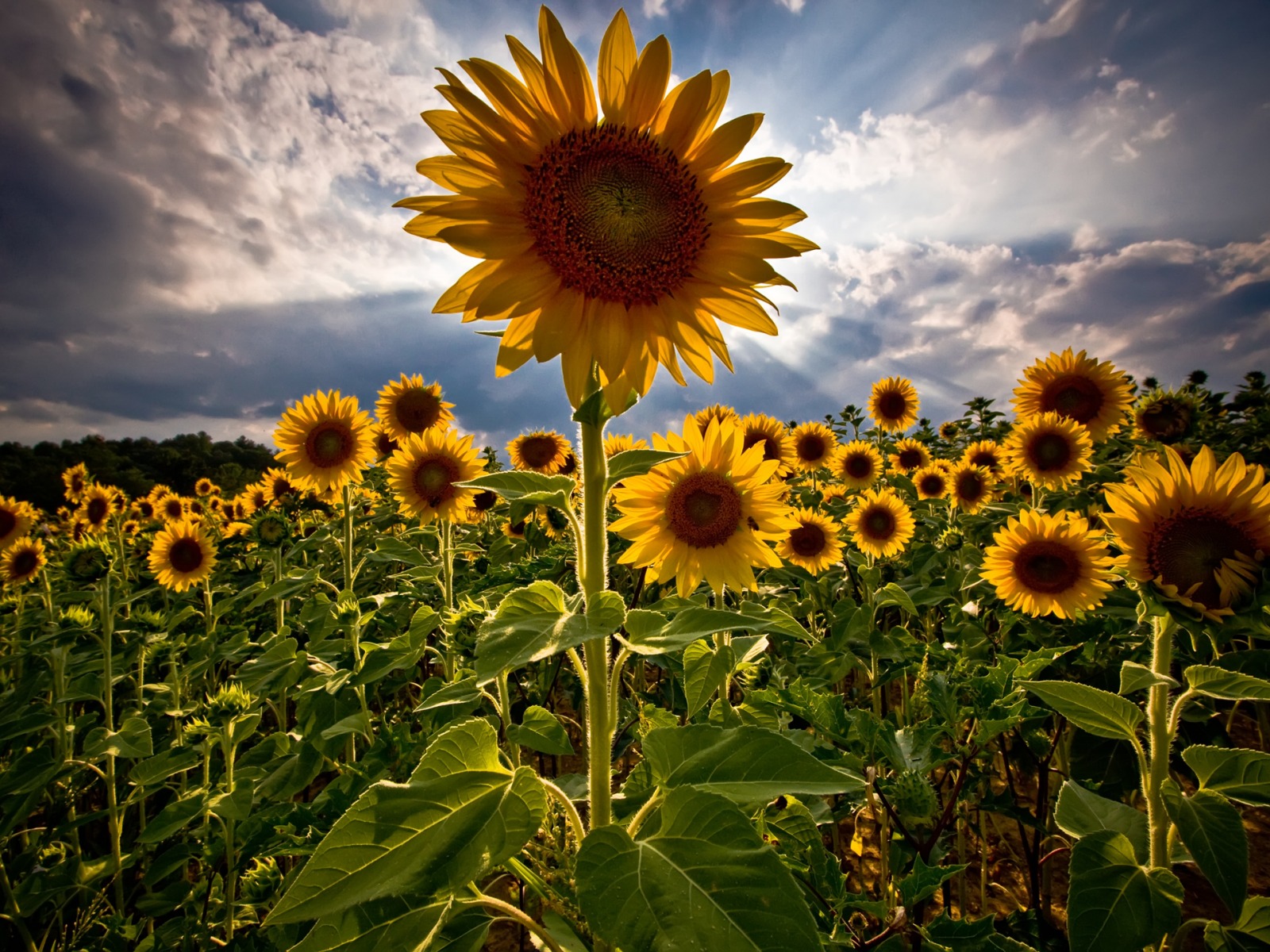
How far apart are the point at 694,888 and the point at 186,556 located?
19.3ft

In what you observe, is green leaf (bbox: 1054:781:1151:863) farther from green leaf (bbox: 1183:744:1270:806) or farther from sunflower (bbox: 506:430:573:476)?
sunflower (bbox: 506:430:573:476)

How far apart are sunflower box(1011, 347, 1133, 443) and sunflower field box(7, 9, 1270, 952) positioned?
1.69 metres

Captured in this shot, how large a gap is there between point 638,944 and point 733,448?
1.91m

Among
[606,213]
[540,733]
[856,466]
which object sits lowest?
[540,733]

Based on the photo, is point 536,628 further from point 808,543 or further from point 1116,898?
point 808,543

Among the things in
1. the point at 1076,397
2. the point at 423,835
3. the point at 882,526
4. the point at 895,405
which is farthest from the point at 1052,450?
the point at 423,835

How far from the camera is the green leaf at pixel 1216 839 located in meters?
1.41

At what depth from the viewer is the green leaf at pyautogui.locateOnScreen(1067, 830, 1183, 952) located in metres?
1.40

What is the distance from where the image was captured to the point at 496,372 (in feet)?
4.66

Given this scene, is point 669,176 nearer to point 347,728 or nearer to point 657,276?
point 657,276

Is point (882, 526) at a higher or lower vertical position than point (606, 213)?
lower

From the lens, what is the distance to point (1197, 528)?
1836 millimetres

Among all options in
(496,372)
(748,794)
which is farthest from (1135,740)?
(496,372)

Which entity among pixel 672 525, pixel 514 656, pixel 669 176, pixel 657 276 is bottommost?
pixel 514 656
